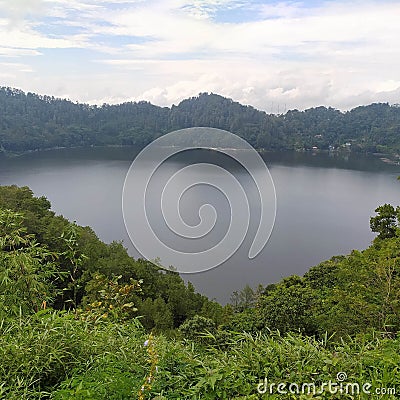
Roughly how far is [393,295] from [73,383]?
3981 mm

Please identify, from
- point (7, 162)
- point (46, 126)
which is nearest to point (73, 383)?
point (7, 162)

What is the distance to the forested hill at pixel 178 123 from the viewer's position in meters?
55.4

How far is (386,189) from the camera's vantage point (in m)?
29.5

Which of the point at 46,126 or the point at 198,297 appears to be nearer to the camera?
the point at 198,297

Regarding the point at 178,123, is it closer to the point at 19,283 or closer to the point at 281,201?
the point at 281,201

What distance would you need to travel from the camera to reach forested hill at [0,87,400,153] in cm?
5538

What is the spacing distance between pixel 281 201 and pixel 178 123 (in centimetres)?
4161

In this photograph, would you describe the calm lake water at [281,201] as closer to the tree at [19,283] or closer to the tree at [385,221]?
the tree at [385,221]

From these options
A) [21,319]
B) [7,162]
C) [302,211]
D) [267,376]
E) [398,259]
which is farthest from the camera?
[7,162]

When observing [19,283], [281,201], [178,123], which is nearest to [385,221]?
[19,283]

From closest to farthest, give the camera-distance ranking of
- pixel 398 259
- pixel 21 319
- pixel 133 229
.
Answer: pixel 21 319 → pixel 133 229 → pixel 398 259

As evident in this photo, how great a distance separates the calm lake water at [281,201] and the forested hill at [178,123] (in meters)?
8.05

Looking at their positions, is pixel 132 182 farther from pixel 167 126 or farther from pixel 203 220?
pixel 167 126

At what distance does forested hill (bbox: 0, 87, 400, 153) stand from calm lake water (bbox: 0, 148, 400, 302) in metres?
8.05
